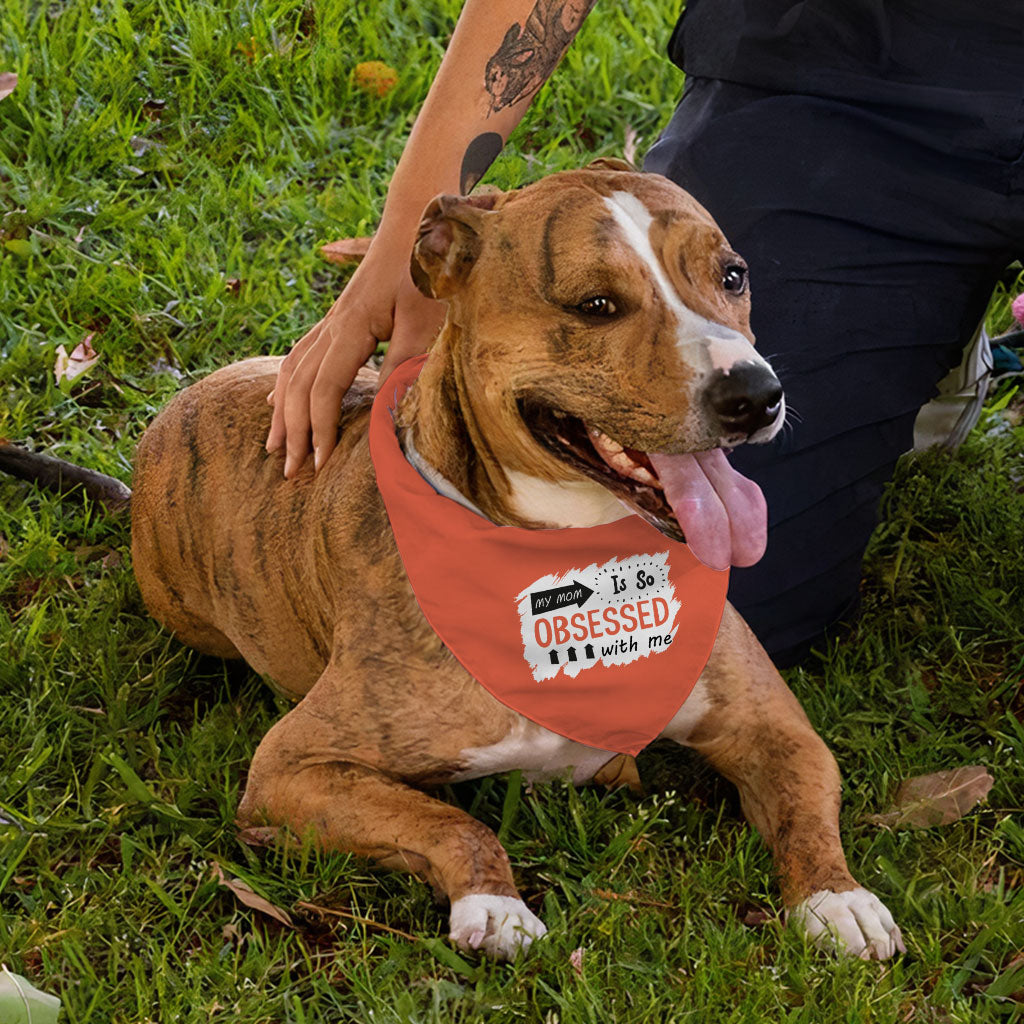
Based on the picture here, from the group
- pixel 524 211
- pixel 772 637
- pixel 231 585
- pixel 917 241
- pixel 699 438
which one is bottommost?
pixel 772 637

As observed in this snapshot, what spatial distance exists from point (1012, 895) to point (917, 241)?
1712mm

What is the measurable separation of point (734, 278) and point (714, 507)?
0.44 m

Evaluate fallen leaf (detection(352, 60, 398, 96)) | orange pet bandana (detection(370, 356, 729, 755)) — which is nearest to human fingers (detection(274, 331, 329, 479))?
orange pet bandana (detection(370, 356, 729, 755))

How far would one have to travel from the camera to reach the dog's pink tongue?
2719mm

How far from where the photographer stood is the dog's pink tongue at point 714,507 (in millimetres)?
2719

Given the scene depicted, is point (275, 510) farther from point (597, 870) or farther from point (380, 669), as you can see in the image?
point (597, 870)

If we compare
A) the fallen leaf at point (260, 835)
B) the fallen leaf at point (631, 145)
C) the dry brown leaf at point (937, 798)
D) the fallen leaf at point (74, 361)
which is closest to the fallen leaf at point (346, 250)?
the fallen leaf at point (74, 361)

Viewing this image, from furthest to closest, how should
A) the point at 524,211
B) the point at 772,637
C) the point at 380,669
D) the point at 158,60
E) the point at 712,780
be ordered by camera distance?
the point at 158,60
the point at 772,637
the point at 712,780
the point at 380,669
the point at 524,211

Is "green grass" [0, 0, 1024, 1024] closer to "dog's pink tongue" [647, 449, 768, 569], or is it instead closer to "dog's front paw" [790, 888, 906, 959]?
"dog's front paw" [790, 888, 906, 959]

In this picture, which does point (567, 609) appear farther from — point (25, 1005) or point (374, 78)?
point (374, 78)

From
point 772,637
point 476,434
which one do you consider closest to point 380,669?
point 476,434

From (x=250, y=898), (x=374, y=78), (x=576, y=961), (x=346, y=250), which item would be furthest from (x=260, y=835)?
(x=374, y=78)

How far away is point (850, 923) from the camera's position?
269cm

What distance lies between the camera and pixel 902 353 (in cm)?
381
